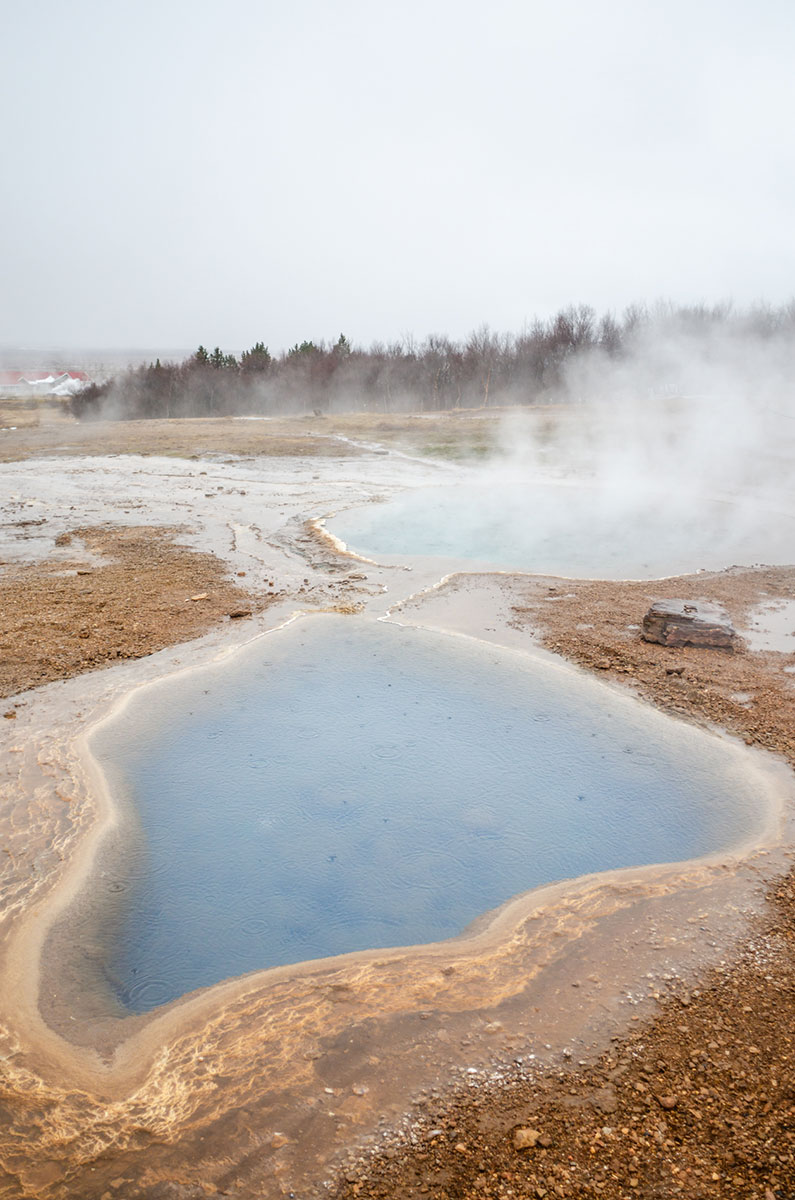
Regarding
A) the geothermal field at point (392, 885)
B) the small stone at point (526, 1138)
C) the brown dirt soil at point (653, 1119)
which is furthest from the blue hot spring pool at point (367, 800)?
the small stone at point (526, 1138)

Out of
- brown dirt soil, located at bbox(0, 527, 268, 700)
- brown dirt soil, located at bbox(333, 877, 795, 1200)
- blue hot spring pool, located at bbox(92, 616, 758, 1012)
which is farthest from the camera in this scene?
brown dirt soil, located at bbox(0, 527, 268, 700)

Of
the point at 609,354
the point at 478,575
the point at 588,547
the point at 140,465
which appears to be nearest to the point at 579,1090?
the point at 478,575

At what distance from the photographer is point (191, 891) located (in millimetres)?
3508

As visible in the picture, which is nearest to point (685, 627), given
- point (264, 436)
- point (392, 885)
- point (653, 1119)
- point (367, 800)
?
point (367, 800)

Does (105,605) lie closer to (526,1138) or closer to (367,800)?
(367,800)

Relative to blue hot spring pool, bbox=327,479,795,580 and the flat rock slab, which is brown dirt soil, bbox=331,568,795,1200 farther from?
blue hot spring pool, bbox=327,479,795,580

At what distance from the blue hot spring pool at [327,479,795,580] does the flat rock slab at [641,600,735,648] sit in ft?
7.43

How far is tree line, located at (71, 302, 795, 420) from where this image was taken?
39.1 metres

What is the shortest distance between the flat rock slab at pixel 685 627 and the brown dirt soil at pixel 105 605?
3.53 meters

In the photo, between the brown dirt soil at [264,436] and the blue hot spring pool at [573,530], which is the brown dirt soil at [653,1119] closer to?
the blue hot spring pool at [573,530]

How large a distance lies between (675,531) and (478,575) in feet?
14.6

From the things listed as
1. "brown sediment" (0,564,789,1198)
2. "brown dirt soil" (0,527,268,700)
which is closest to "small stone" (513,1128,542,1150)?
"brown sediment" (0,564,789,1198)

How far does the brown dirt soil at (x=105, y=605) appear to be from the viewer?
6133mm

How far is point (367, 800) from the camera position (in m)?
4.19
